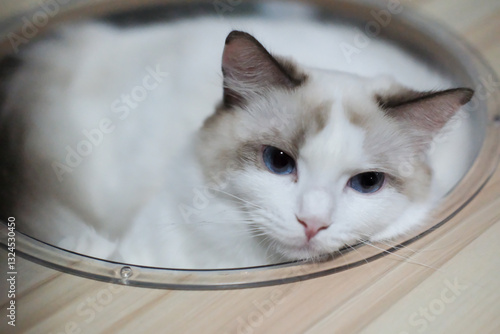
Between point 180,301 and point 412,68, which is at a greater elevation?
point 412,68

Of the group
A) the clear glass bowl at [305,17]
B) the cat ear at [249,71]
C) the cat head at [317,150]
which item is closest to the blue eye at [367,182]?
the cat head at [317,150]

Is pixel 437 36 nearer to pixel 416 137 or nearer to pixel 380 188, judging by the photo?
pixel 416 137

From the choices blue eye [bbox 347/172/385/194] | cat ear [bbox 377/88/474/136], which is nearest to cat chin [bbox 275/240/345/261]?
→ blue eye [bbox 347/172/385/194]

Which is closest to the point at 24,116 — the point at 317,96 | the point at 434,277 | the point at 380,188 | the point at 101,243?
the point at 101,243

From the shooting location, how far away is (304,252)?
88 cm

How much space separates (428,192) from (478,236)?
0.44 feet

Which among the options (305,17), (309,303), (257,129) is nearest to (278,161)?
(257,129)

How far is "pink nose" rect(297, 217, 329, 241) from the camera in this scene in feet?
2.77

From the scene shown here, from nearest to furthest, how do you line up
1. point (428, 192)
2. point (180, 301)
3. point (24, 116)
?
point (180, 301)
point (428, 192)
point (24, 116)

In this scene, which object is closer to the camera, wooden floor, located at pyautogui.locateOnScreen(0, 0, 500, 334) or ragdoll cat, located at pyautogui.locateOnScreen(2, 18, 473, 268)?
wooden floor, located at pyautogui.locateOnScreen(0, 0, 500, 334)

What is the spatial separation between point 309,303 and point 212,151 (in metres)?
0.38

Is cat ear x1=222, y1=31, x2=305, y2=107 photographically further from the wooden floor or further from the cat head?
the wooden floor

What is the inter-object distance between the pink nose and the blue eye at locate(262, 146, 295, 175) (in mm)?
116

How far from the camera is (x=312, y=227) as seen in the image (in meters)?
0.85
